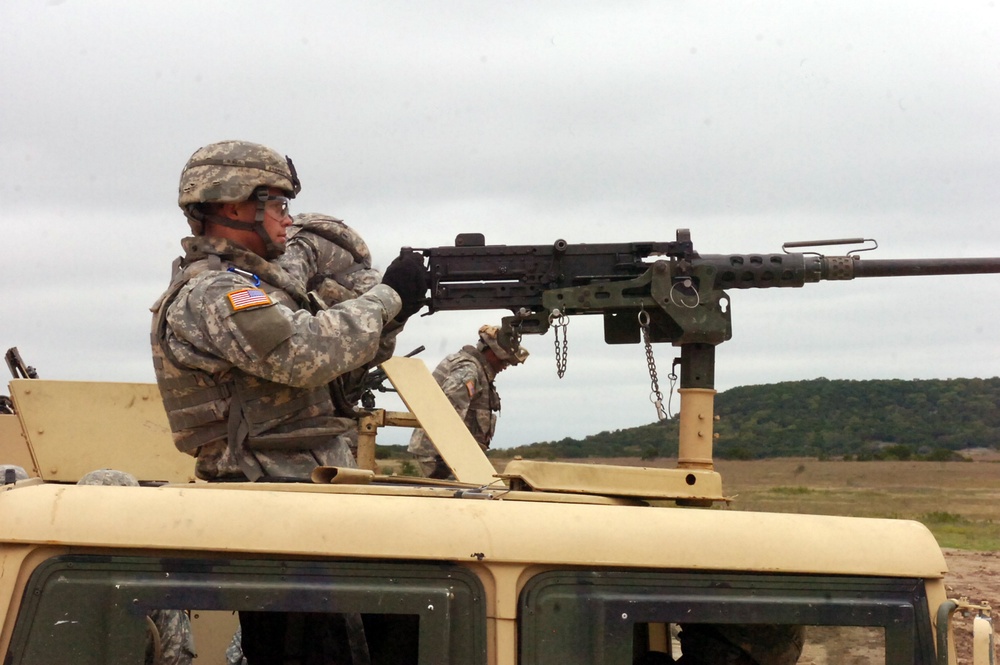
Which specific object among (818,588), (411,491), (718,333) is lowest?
(818,588)

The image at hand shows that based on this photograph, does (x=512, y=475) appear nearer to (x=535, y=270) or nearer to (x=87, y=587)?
(x=87, y=587)

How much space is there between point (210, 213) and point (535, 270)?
6.31 feet

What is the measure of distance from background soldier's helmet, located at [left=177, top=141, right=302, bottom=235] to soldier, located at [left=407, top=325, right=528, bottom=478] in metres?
6.81

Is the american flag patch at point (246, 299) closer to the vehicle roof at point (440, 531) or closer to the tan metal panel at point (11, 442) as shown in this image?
the vehicle roof at point (440, 531)

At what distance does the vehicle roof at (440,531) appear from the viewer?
2545 mm

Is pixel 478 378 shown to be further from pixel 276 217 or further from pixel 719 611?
pixel 719 611

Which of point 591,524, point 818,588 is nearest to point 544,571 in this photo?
point 591,524

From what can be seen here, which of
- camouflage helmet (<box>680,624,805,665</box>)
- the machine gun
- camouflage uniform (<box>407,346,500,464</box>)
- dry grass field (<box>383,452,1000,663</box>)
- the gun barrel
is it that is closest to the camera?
camouflage helmet (<box>680,624,805,665</box>)

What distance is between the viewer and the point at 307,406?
3.80m

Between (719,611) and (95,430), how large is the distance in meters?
3.46

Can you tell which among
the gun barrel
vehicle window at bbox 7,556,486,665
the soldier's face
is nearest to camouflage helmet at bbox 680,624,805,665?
vehicle window at bbox 7,556,486,665

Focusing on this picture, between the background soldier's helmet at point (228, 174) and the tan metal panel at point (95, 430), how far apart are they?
1.62 meters

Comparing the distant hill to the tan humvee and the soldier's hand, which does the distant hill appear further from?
the tan humvee

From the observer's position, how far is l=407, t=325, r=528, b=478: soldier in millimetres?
10820
